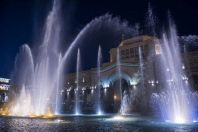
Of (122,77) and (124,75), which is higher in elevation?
(124,75)

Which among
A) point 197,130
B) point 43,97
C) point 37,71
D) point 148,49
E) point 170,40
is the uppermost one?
point 148,49

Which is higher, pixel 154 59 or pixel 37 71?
pixel 154 59

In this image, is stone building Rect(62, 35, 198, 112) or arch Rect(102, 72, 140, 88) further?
arch Rect(102, 72, 140, 88)

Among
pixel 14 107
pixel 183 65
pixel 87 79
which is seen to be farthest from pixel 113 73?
pixel 14 107

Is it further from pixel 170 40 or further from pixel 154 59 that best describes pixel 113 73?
pixel 170 40

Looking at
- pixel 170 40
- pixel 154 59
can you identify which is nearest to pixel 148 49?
pixel 154 59

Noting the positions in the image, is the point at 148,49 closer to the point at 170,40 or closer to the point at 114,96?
the point at 114,96

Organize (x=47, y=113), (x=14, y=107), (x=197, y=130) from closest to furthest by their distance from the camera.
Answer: (x=197, y=130), (x=47, y=113), (x=14, y=107)

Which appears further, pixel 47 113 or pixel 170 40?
Answer: pixel 170 40

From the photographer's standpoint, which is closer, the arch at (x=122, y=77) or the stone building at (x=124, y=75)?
the stone building at (x=124, y=75)

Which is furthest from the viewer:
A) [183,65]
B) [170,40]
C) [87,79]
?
[87,79]

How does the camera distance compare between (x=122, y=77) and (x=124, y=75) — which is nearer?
(x=124, y=75)

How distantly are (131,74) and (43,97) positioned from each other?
127ft

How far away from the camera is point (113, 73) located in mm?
69875
